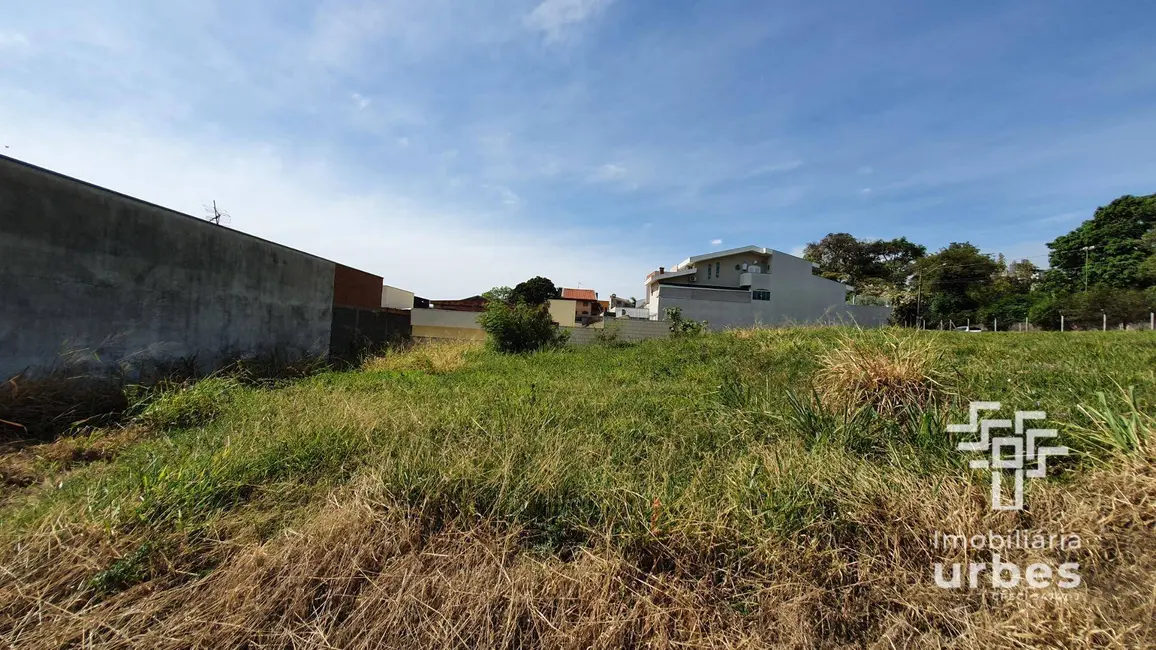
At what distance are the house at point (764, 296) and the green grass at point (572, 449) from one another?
1933cm

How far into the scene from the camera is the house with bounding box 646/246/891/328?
2455 centimetres

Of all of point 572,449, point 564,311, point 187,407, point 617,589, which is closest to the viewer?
point 617,589

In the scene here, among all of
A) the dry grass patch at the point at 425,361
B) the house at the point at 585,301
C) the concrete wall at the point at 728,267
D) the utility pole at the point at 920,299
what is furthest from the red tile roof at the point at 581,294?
the dry grass patch at the point at 425,361

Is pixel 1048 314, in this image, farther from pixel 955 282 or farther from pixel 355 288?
pixel 355 288

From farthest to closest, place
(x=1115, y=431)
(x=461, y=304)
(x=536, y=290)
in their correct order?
(x=461, y=304), (x=536, y=290), (x=1115, y=431)

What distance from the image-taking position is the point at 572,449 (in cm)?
295

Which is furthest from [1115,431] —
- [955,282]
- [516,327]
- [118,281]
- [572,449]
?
[955,282]

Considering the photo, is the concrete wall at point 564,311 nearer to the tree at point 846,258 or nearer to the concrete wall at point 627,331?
the concrete wall at point 627,331

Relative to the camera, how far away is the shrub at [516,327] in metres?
12.6

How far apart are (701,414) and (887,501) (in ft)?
5.97

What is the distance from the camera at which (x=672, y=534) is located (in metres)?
2.03

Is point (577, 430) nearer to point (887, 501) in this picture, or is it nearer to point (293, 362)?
point (887, 501)

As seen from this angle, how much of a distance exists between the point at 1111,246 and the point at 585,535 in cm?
4746

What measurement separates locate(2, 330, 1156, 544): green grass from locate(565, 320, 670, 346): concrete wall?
9.57 metres
